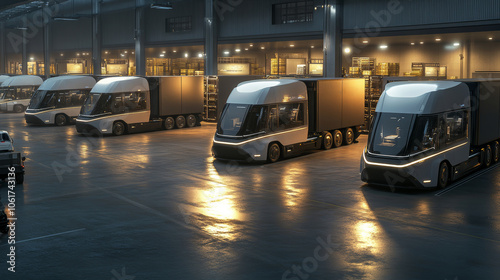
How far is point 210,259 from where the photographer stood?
10.6 meters

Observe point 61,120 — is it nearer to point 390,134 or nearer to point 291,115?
point 291,115

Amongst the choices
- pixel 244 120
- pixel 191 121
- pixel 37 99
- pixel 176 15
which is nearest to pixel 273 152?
pixel 244 120

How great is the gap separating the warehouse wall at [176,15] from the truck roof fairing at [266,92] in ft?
66.0

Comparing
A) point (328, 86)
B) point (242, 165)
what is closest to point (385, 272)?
point (242, 165)

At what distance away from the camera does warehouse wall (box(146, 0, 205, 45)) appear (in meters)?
42.8

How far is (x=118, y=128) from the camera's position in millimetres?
32375

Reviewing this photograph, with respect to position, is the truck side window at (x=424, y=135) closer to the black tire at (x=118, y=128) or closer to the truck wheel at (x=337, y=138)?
the truck wheel at (x=337, y=138)

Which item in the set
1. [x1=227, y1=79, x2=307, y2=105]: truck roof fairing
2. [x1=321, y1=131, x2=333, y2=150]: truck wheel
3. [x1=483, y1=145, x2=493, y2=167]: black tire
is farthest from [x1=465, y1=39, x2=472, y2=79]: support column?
[x1=227, y1=79, x2=307, y2=105]: truck roof fairing

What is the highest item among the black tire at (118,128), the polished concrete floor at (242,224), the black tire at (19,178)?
the black tire at (118,128)

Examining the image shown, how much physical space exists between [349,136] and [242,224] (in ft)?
50.5

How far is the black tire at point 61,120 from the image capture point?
37866mm

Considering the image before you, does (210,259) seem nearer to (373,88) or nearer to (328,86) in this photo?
(328,86)

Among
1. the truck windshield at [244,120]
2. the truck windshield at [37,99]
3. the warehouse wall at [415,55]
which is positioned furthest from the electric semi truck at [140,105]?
the warehouse wall at [415,55]

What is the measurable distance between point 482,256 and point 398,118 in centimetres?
683
